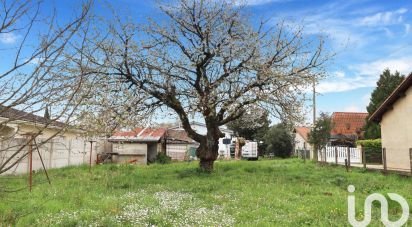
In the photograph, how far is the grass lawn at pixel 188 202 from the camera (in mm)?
8742

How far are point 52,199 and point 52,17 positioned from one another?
9.30 m

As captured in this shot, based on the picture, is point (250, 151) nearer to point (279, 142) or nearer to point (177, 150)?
point (279, 142)

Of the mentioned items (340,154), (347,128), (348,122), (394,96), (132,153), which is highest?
(348,122)

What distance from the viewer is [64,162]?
88.9 ft

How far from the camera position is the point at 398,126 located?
2227 centimetres

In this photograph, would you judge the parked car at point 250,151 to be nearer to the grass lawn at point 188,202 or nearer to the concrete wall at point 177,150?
the concrete wall at point 177,150

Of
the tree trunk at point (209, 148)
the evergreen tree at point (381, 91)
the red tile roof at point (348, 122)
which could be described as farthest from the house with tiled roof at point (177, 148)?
the tree trunk at point (209, 148)

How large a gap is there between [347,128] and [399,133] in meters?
22.5

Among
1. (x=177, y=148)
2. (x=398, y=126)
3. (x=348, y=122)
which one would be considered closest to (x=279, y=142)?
(x=348, y=122)

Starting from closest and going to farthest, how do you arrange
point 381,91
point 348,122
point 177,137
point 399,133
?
1. point 399,133
2. point 381,91
3. point 348,122
4. point 177,137

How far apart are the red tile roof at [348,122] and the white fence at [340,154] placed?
Result: 14.8 metres

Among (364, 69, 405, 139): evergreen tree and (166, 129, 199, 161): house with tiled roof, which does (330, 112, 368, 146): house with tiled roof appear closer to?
(364, 69, 405, 139): evergreen tree

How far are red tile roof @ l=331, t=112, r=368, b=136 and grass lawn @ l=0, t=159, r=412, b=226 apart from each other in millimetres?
26817

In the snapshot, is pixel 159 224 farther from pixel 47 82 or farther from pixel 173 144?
pixel 173 144
